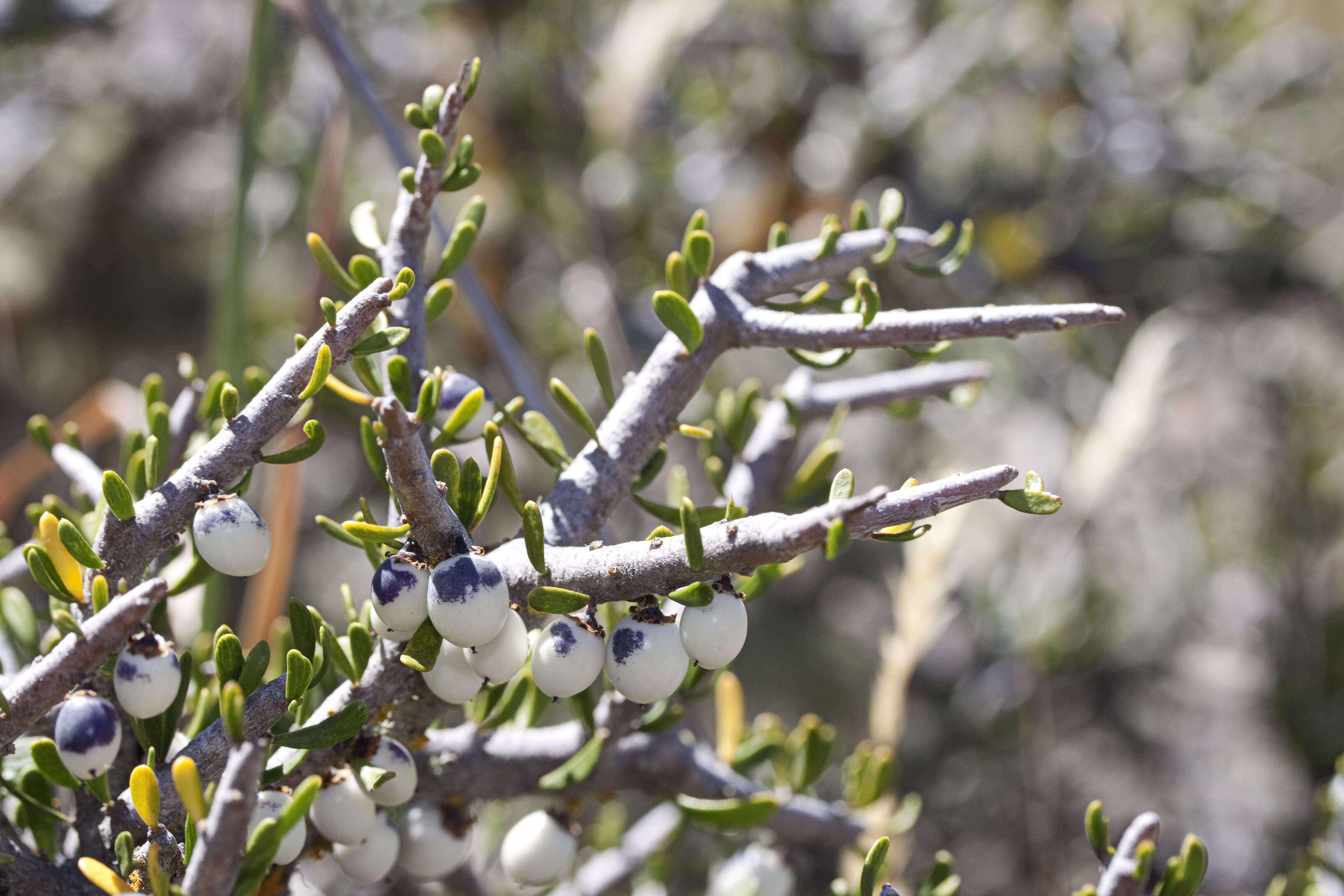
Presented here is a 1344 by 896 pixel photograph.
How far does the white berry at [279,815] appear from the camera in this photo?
0.79 ft

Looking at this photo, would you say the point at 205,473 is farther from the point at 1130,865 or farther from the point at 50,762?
the point at 1130,865

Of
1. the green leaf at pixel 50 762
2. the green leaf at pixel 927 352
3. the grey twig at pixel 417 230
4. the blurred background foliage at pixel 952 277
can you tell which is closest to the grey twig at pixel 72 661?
the green leaf at pixel 50 762

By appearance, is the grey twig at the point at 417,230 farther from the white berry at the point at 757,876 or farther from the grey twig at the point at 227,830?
the white berry at the point at 757,876

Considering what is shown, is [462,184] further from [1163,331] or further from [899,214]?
[1163,331]

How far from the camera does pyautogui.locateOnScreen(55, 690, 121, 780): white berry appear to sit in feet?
0.71

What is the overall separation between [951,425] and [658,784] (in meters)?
0.83

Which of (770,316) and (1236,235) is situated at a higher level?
(770,316)

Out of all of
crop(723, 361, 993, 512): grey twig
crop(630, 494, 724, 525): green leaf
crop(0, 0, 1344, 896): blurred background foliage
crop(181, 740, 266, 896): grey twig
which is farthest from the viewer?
crop(0, 0, 1344, 896): blurred background foliage

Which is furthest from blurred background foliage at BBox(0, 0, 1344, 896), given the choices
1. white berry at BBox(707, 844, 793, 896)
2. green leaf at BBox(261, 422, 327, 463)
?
green leaf at BBox(261, 422, 327, 463)

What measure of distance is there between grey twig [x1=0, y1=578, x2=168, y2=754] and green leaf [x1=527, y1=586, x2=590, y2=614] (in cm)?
8

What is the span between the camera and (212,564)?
0.23 meters

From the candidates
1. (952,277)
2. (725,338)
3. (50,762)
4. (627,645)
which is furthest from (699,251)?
(952,277)

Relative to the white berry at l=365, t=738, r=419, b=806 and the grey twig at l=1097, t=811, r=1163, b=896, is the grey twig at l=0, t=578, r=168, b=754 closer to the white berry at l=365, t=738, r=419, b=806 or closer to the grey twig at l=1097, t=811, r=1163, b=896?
the white berry at l=365, t=738, r=419, b=806

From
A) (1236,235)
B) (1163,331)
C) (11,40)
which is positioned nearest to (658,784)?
(1163,331)
